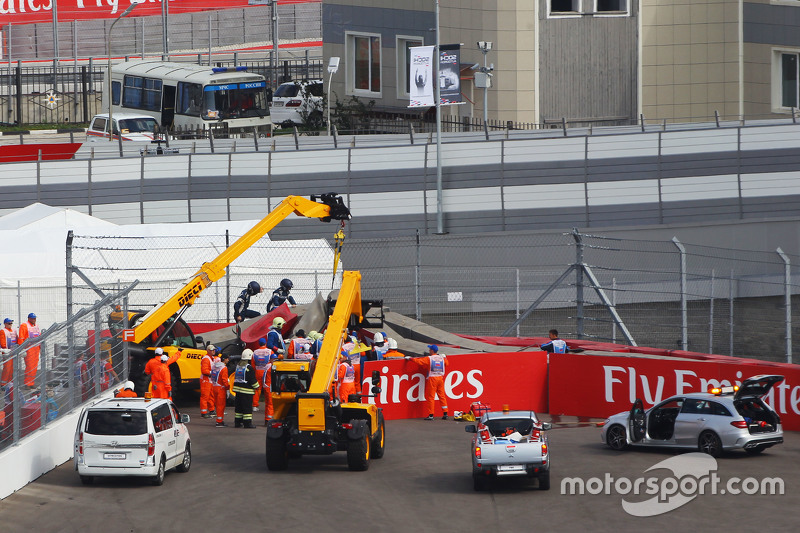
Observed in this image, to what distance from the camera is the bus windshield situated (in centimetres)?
4562

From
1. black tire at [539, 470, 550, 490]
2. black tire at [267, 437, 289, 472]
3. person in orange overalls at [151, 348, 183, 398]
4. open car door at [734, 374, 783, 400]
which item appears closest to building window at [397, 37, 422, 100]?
person in orange overalls at [151, 348, 183, 398]

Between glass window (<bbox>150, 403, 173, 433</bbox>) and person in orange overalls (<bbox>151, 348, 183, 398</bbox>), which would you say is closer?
glass window (<bbox>150, 403, 173, 433</bbox>)

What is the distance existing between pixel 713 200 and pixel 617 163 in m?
2.98

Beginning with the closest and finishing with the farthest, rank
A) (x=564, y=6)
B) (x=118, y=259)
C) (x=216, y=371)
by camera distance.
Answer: (x=216, y=371) → (x=118, y=259) → (x=564, y=6)

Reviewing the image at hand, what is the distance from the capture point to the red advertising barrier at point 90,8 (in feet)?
241

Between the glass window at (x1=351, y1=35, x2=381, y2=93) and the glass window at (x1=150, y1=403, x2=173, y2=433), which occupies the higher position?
the glass window at (x1=351, y1=35, x2=381, y2=93)

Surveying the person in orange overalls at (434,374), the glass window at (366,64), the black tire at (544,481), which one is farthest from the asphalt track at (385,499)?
the glass window at (366,64)

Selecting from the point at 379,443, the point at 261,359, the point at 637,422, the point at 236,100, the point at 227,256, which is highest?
the point at 236,100

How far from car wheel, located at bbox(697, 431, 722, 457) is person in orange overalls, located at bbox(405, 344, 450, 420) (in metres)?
5.46

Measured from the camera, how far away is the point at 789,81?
43.2 m

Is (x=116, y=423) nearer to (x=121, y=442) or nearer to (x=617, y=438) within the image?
(x=121, y=442)

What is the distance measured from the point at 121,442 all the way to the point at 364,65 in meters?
34.8

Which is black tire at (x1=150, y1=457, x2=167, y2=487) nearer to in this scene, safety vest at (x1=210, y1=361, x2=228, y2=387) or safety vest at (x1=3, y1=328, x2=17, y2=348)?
safety vest at (x1=210, y1=361, x2=228, y2=387)

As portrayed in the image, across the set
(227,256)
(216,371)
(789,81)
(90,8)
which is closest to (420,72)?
(227,256)
